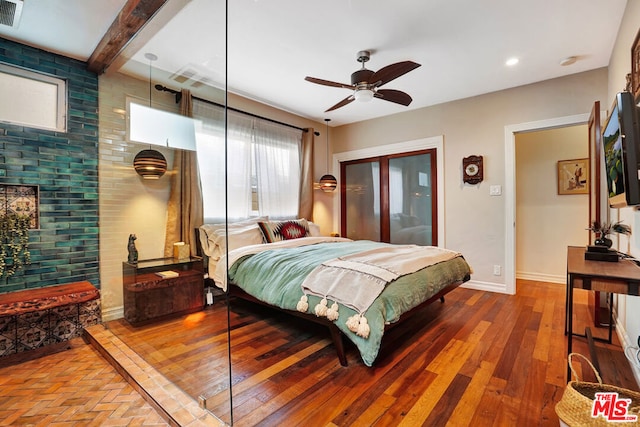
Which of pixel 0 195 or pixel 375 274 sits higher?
pixel 0 195

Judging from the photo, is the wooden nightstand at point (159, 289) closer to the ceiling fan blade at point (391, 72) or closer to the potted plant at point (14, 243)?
the potted plant at point (14, 243)

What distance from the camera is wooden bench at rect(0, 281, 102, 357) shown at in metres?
2.18

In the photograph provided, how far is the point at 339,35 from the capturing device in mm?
2682

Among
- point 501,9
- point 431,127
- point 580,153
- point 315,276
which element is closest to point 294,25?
point 501,9

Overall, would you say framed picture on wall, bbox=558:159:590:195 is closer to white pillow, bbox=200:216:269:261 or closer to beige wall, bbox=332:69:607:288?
beige wall, bbox=332:69:607:288

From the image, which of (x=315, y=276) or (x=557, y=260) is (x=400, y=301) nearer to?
(x=315, y=276)

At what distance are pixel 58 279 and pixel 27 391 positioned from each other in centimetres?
105

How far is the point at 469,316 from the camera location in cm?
300

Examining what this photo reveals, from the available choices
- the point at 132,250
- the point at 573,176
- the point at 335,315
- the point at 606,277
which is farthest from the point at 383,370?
the point at 573,176

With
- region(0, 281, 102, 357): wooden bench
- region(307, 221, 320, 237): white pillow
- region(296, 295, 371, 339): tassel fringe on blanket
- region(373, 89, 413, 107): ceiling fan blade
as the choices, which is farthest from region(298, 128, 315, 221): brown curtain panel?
region(0, 281, 102, 357): wooden bench

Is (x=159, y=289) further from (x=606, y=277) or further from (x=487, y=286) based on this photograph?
(x=487, y=286)

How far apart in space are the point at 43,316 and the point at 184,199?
1.55 m

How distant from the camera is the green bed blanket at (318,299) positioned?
1918 millimetres

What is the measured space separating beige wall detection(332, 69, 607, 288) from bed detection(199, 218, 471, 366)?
107 cm
